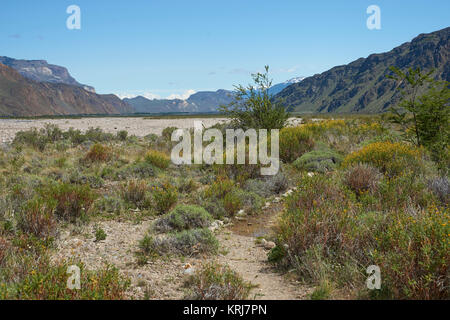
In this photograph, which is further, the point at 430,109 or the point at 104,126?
the point at 104,126

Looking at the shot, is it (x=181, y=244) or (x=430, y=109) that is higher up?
(x=430, y=109)

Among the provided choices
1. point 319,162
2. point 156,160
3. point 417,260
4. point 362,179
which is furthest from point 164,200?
point 319,162

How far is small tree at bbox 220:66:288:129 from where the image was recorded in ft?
51.1

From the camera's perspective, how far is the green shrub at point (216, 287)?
341 cm

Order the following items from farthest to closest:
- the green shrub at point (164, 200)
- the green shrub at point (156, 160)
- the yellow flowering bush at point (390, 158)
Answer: the green shrub at point (156, 160) < the yellow flowering bush at point (390, 158) < the green shrub at point (164, 200)

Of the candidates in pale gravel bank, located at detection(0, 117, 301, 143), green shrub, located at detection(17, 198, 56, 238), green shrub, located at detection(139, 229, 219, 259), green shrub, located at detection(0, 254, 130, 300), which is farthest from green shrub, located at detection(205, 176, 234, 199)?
pale gravel bank, located at detection(0, 117, 301, 143)

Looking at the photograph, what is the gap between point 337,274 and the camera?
3.87m

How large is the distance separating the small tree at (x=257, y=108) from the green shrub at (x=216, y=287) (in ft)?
40.6

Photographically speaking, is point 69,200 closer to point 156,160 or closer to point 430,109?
point 156,160

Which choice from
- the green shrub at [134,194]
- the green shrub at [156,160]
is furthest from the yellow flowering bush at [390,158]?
the green shrub at [156,160]

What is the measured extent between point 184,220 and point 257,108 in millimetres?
10544

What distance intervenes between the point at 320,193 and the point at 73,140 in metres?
16.7

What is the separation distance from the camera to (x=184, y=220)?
612cm

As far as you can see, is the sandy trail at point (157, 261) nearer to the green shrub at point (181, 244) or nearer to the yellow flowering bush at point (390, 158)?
the green shrub at point (181, 244)
